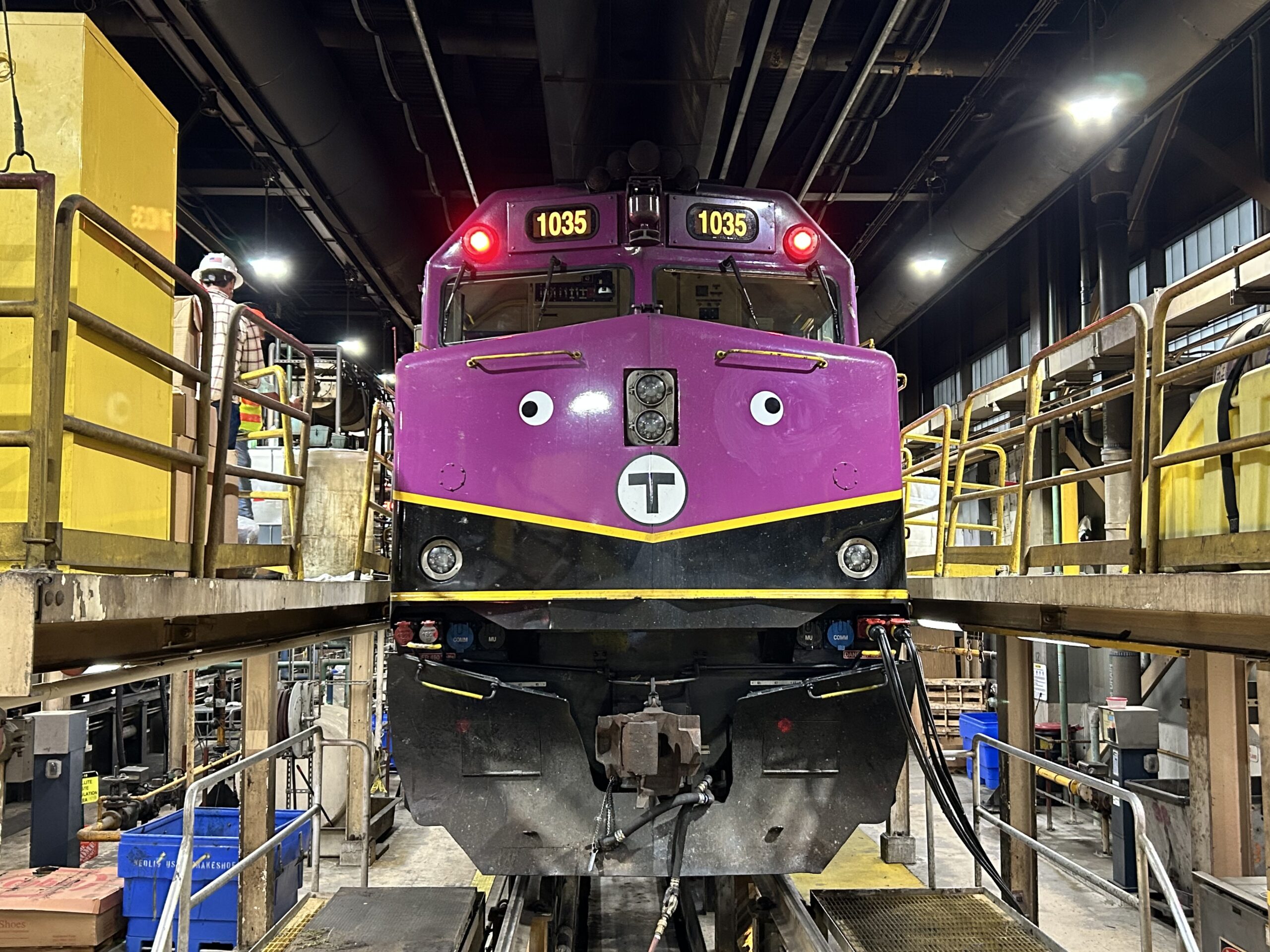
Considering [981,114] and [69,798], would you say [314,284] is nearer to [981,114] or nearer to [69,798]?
[69,798]

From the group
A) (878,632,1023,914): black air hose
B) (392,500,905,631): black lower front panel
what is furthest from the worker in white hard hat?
(878,632,1023,914): black air hose

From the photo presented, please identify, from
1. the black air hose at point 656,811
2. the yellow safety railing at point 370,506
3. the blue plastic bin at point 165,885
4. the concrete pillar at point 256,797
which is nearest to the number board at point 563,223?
the yellow safety railing at point 370,506

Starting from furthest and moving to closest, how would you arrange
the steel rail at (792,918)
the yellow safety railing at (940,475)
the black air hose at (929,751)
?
the yellow safety railing at (940,475) < the steel rail at (792,918) < the black air hose at (929,751)

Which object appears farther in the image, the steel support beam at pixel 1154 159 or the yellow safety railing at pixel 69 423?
the steel support beam at pixel 1154 159

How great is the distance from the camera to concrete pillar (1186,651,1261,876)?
452 cm

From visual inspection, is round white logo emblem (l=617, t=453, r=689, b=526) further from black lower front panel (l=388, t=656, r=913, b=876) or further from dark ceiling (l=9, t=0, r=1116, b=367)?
dark ceiling (l=9, t=0, r=1116, b=367)

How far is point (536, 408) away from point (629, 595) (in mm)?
822

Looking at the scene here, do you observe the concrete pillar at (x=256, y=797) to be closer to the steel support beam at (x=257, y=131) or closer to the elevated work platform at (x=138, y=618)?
the elevated work platform at (x=138, y=618)

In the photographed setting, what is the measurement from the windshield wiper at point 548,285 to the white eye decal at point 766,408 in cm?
113

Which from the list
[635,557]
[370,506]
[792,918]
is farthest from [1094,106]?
[792,918]

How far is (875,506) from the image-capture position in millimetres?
3725

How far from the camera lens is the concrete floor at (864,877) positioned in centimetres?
670

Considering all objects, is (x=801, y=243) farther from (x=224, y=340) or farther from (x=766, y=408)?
(x=224, y=340)

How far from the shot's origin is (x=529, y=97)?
10.4 metres
